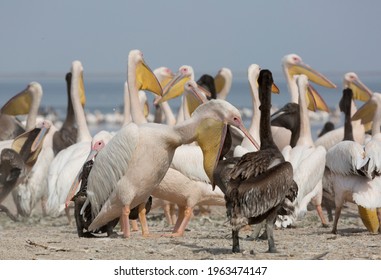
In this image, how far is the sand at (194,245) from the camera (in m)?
6.93

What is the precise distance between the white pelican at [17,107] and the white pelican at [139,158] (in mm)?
6282

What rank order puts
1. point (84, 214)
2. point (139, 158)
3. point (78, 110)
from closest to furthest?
point (139, 158)
point (84, 214)
point (78, 110)

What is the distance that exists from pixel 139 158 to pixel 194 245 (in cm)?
79

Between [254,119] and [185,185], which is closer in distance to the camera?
[185,185]

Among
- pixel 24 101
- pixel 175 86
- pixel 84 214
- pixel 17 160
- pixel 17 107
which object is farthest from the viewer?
pixel 24 101

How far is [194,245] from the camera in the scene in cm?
762

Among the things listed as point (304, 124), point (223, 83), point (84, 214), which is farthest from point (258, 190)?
point (223, 83)

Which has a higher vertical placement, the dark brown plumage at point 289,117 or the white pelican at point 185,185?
the dark brown plumage at point 289,117

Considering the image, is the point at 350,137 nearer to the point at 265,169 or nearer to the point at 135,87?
the point at 135,87

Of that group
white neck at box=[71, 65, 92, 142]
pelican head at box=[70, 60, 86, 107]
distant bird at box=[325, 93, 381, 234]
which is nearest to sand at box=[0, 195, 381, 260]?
distant bird at box=[325, 93, 381, 234]

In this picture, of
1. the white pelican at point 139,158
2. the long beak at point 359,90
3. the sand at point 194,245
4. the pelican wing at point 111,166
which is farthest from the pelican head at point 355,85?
the pelican wing at point 111,166

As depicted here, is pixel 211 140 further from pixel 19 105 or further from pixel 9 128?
pixel 9 128

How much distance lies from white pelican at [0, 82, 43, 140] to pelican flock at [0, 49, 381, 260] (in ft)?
5.06

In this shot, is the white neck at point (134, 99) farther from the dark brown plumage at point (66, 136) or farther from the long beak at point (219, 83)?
the long beak at point (219, 83)
